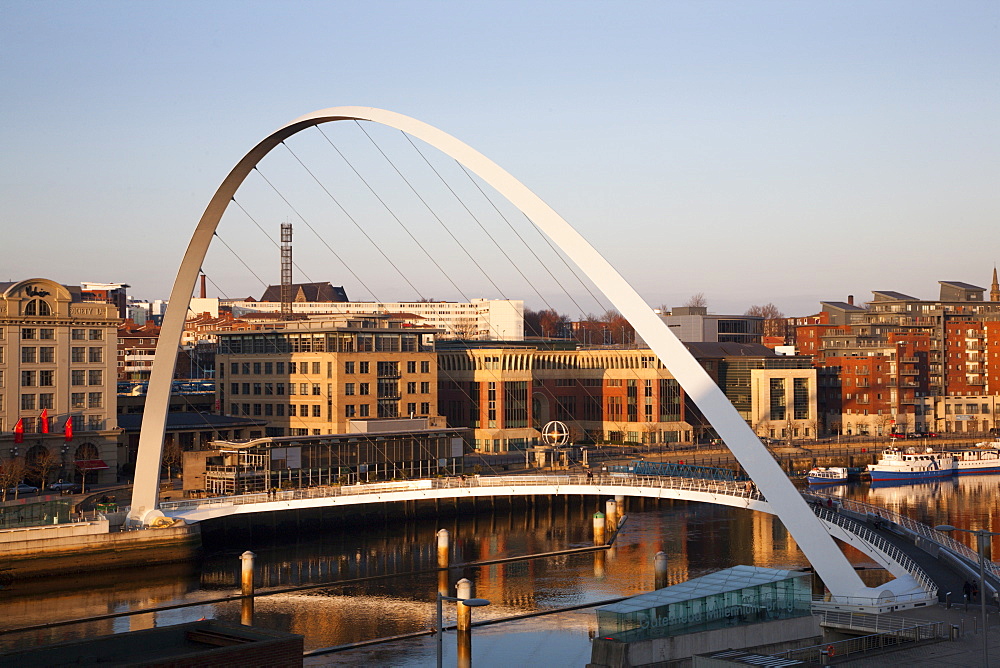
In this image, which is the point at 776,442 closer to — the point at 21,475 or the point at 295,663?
the point at 21,475

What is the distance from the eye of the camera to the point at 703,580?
91.9 feet

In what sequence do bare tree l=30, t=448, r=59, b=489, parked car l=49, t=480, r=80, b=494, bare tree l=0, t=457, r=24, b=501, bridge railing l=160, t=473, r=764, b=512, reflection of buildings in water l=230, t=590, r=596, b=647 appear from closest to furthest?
reflection of buildings in water l=230, t=590, r=596, b=647 → bridge railing l=160, t=473, r=764, b=512 → bare tree l=0, t=457, r=24, b=501 → parked car l=49, t=480, r=80, b=494 → bare tree l=30, t=448, r=59, b=489

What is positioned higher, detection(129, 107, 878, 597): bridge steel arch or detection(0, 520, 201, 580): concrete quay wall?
detection(129, 107, 878, 597): bridge steel arch

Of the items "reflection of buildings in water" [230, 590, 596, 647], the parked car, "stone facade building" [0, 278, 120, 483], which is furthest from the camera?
"stone facade building" [0, 278, 120, 483]

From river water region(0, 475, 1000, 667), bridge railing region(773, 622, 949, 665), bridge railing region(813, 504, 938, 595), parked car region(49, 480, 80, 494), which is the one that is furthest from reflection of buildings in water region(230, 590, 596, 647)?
parked car region(49, 480, 80, 494)

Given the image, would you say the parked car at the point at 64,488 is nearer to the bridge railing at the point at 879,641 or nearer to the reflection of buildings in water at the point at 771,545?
the reflection of buildings in water at the point at 771,545

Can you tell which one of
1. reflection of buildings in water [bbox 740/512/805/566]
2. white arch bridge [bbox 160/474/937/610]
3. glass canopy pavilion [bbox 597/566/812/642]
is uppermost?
white arch bridge [bbox 160/474/937/610]

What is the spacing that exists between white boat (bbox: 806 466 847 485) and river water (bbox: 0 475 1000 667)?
1385cm

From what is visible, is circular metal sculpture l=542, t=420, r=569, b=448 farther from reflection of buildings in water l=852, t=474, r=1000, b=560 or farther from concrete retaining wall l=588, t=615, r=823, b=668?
concrete retaining wall l=588, t=615, r=823, b=668

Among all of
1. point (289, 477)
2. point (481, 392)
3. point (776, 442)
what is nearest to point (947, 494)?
point (776, 442)

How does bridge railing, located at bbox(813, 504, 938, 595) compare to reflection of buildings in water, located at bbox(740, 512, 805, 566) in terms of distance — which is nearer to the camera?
bridge railing, located at bbox(813, 504, 938, 595)

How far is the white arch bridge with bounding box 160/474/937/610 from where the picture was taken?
33.8 meters

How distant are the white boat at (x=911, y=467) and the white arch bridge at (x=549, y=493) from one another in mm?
33124

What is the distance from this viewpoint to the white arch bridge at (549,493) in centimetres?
3384
